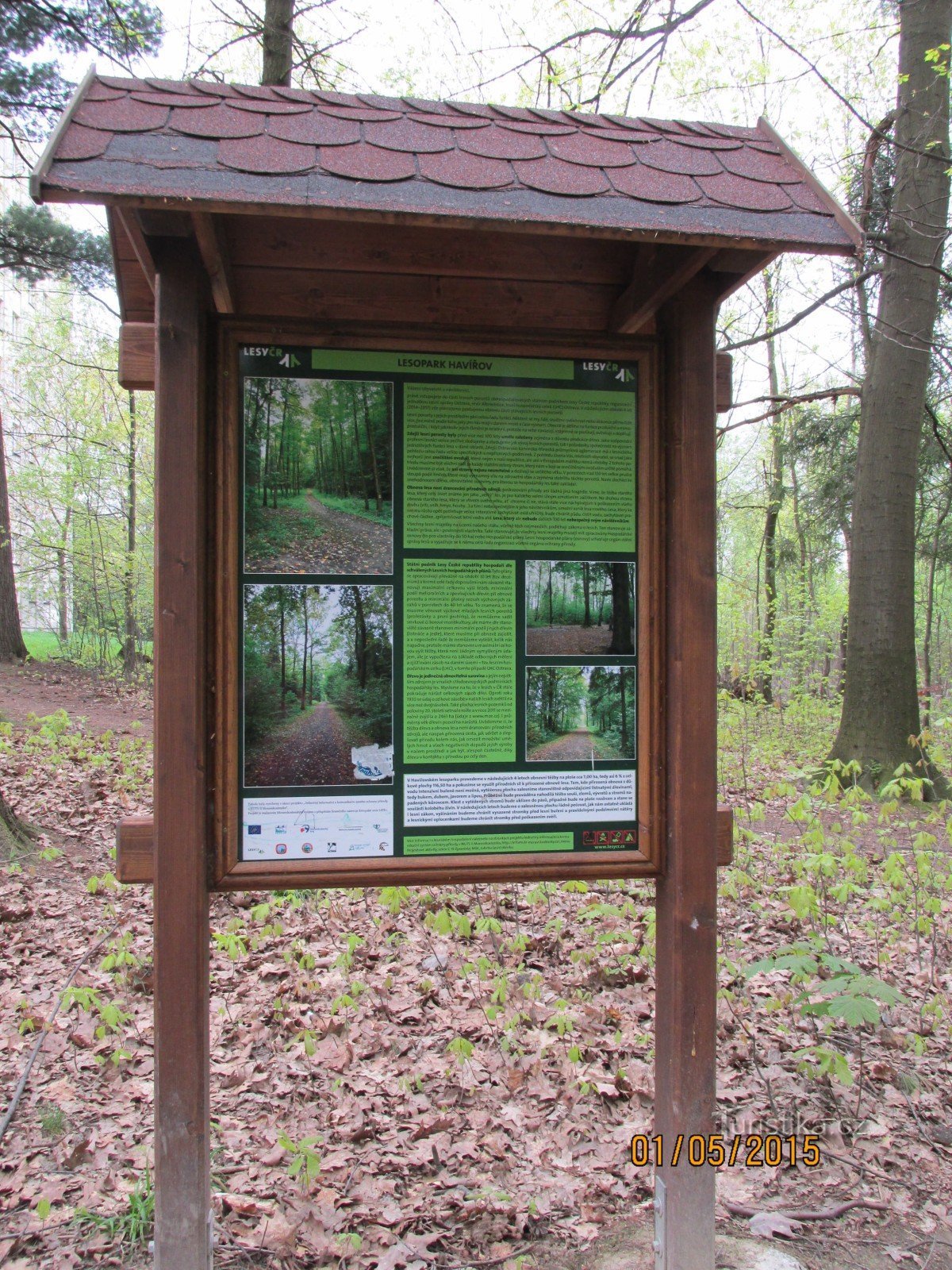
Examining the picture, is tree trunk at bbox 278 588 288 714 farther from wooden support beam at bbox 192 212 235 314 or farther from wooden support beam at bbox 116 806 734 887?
wooden support beam at bbox 192 212 235 314

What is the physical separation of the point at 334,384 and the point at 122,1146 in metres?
2.72

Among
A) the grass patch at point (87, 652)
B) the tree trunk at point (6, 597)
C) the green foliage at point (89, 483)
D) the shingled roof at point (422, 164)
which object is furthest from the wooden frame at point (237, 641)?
the green foliage at point (89, 483)

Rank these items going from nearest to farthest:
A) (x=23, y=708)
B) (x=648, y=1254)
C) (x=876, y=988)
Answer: (x=648, y=1254) → (x=876, y=988) → (x=23, y=708)

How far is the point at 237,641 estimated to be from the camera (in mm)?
2115

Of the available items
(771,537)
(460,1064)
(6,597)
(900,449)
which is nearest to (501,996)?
(460,1064)

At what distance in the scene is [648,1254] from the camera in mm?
2395

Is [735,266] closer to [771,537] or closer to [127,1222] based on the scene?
[127,1222]

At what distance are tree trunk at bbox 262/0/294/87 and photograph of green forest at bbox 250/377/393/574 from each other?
15.0ft

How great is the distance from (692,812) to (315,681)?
3.67ft

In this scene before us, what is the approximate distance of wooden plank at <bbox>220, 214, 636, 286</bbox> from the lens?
2.12 metres

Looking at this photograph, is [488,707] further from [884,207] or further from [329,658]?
[884,207]

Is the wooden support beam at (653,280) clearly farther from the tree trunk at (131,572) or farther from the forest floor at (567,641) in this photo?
the tree trunk at (131,572)

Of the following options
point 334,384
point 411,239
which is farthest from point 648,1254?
point 411,239

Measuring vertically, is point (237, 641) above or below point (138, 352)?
below
